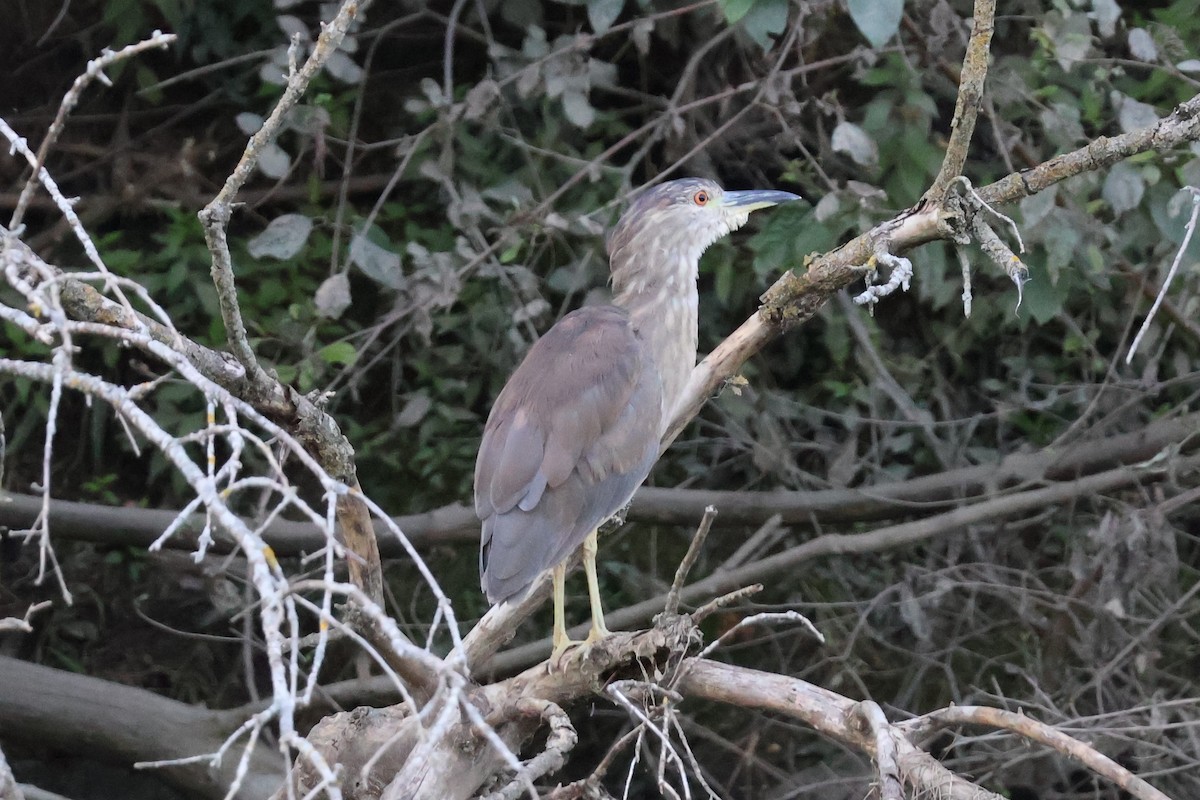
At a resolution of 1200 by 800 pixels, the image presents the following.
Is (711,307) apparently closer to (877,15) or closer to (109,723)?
(877,15)

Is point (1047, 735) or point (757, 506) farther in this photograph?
point (757, 506)

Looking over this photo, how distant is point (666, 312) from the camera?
2855 millimetres

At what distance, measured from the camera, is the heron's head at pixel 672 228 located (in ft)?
9.61

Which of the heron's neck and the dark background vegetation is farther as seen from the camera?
the dark background vegetation

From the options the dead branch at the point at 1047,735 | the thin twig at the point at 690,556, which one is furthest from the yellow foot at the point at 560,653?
the dead branch at the point at 1047,735

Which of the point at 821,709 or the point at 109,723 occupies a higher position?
the point at 821,709

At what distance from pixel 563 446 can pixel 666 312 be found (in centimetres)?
48

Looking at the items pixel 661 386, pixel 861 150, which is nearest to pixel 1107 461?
pixel 861 150

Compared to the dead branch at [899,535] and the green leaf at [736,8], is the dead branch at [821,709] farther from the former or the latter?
the dead branch at [899,535]

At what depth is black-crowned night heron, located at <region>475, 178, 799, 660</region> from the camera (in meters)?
2.42

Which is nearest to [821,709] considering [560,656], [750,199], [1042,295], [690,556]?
[690,556]

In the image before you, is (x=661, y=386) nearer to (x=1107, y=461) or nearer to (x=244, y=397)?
(x=244, y=397)

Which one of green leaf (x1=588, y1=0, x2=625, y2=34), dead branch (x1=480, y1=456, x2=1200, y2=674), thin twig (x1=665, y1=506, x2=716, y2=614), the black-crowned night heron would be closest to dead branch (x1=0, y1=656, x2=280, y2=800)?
dead branch (x1=480, y1=456, x2=1200, y2=674)

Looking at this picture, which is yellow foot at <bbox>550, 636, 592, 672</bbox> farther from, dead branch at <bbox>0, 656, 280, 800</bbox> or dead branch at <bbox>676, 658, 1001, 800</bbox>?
dead branch at <bbox>0, 656, 280, 800</bbox>
